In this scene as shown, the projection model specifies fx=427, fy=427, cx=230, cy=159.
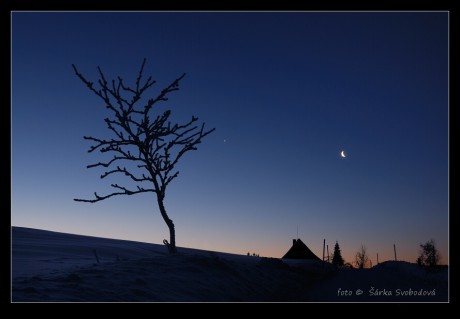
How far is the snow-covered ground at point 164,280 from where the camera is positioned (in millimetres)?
7547

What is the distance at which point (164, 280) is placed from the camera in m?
9.46

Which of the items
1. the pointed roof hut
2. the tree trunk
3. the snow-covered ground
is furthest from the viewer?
the pointed roof hut

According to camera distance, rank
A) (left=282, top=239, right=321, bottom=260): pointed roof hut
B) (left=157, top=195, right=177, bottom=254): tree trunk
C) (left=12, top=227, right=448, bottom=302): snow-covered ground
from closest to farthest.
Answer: (left=12, top=227, right=448, bottom=302): snow-covered ground, (left=157, top=195, right=177, bottom=254): tree trunk, (left=282, top=239, right=321, bottom=260): pointed roof hut

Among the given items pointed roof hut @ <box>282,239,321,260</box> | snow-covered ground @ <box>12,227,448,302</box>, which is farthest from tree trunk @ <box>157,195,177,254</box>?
pointed roof hut @ <box>282,239,321,260</box>

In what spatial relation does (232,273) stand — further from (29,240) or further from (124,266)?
(29,240)

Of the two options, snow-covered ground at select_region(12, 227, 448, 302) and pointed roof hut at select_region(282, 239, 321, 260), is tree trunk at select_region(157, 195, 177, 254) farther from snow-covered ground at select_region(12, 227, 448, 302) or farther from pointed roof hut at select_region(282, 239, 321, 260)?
pointed roof hut at select_region(282, 239, 321, 260)

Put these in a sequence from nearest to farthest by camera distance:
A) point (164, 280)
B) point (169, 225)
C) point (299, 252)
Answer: point (164, 280)
point (169, 225)
point (299, 252)

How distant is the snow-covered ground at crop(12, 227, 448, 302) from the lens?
24.8 ft

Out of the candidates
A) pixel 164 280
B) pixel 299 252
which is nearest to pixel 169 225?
pixel 164 280

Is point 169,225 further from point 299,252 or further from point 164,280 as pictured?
point 299,252

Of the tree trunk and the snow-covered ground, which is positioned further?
the tree trunk

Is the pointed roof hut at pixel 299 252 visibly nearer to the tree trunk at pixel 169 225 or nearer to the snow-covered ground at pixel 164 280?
the snow-covered ground at pixel 164 280

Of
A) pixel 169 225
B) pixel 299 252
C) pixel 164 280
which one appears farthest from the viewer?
pixel 299 252
